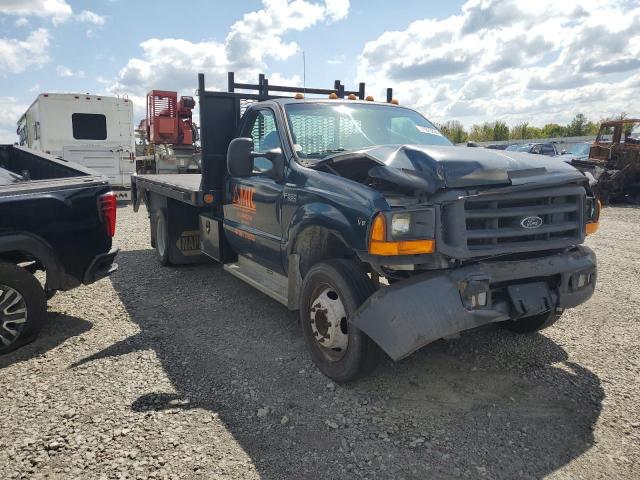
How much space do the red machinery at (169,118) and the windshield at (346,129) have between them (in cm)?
1377

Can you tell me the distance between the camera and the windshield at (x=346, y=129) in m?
4.29

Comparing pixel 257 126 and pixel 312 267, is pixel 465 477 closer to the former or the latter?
pixel 312 267

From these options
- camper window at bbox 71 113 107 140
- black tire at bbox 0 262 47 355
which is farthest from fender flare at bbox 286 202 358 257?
camper window at bbox 71 113 107 140

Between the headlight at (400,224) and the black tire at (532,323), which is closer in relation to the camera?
the headlight at (400,224)

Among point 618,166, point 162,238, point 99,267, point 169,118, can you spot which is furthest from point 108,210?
point 618,166

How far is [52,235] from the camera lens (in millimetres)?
4203

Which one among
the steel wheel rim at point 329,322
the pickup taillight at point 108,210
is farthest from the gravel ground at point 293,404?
the pickup taillight at point 108,210

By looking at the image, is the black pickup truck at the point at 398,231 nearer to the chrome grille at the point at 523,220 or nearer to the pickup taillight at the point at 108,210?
the chrome grille at the point at 523,220

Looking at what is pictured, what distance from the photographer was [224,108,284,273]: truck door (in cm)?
446

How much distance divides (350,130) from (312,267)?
4.69 feet

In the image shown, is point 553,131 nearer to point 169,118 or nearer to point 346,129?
point 169,118

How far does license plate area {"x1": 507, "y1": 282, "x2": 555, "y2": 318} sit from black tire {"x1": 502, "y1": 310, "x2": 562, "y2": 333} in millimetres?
917

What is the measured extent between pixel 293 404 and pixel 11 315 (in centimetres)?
247

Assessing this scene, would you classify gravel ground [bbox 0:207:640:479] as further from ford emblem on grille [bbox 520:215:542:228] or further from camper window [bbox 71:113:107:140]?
camper window [bbox 71:113:107:140]
